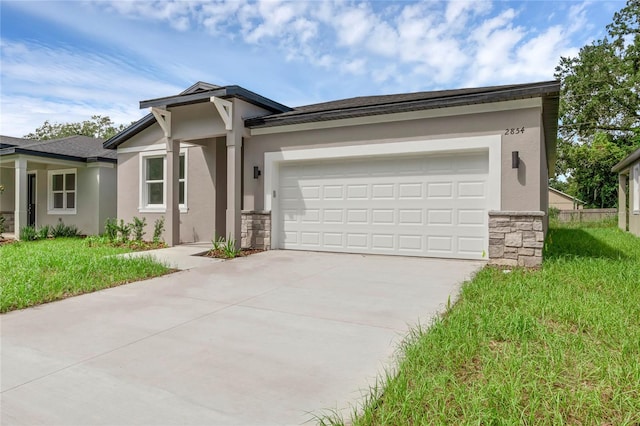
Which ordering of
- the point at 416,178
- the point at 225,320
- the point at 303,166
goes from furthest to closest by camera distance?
the point at 303,166, the point at 416,178, the point at 225,320

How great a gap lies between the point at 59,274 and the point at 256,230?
13.6 ft

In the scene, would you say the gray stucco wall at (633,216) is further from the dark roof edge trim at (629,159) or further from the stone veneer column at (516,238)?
the stone veneer column at (516,238)

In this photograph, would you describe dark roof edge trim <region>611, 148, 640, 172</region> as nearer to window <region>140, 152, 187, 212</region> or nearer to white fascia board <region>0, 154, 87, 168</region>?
window <region>140, 152, 187, 212</region>

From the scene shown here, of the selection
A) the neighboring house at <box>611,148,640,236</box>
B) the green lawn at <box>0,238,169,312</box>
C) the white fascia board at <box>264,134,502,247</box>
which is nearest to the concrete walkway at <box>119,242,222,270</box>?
the green lawn at <box>0,238,169,312</box>

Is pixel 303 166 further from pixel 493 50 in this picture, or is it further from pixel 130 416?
pixel 493 50

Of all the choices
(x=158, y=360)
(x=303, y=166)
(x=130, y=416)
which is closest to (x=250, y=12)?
(x=303, y=166)

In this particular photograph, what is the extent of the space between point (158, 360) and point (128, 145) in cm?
1072

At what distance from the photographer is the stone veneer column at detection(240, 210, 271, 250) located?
363 inches

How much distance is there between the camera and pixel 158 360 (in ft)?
10.3

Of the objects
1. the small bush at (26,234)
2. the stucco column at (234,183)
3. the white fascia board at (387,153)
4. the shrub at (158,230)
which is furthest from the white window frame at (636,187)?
the small bush at (26,234)

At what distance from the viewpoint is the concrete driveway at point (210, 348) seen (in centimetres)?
245

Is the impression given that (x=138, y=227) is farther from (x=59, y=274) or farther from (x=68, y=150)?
(x=68, y=150)

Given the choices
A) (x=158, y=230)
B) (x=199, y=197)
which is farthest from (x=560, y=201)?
(x=158, y=230)

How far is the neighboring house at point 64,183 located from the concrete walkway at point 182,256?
6058 millimetres
